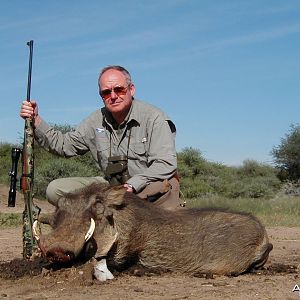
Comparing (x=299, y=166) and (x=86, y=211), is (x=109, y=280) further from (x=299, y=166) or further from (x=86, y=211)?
(x=299, y=166)

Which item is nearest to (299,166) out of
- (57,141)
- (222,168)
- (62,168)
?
(222,168)

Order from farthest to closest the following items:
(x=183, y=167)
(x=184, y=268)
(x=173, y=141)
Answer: (x=183, y=167) < (x=173, y=141) < (x=184, y=268)

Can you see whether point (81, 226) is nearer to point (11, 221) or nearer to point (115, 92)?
point (115, 92)

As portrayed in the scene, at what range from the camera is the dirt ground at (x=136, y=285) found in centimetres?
464

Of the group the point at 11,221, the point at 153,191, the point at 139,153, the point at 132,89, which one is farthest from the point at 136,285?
the point at 11,221

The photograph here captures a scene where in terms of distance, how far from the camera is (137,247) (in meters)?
5.40

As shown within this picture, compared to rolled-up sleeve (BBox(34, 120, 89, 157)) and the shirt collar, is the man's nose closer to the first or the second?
the shirt collar

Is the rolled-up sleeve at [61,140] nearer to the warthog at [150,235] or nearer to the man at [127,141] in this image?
the man at [127,141]

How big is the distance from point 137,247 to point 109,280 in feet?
1.25

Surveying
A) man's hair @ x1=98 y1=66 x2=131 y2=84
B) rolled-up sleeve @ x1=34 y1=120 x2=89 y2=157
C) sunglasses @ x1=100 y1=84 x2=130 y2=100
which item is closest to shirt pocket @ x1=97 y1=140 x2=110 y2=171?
rolled-up sleeve @ x1=34 y1=120 x2=89 y2=157

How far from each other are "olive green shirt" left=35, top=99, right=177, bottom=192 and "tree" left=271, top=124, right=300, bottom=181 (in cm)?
3042

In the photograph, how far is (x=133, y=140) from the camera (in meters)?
6.50

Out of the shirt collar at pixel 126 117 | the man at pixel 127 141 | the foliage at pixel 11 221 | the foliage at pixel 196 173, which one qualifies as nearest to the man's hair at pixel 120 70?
the man at pixel 127 141

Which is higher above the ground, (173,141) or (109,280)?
(173,141)
